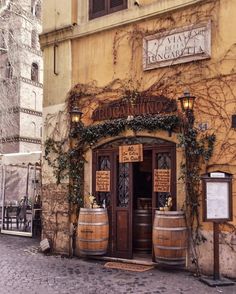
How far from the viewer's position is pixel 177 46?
7828mm

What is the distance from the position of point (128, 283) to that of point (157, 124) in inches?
115

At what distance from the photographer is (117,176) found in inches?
336

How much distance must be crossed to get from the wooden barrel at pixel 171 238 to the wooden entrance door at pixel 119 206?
1.06 meters

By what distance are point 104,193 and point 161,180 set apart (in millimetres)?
1414

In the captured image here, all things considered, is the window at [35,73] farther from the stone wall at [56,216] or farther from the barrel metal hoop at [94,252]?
the barrel metal hoop at [94,252]

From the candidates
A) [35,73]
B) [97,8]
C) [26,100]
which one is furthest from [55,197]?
[35,73]

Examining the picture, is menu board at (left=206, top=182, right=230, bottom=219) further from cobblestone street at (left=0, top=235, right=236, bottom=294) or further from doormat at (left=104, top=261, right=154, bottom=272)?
doormat at (left=104, top=261, right=154, bottom=272)

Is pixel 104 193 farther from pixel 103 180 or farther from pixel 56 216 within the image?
pixel 56 216

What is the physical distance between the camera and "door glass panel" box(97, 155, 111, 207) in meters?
8.63

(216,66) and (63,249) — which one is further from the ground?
(216,66)

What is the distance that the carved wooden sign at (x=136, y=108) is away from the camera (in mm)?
7902

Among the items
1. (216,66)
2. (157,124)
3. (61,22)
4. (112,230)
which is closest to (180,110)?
(157,124)

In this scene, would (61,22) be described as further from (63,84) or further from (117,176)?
(117,176)

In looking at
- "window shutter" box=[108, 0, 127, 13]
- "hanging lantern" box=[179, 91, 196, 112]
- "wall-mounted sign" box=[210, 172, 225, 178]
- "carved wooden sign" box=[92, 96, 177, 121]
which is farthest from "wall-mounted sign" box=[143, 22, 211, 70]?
"wall-mounted sign" box=[210, 172, 225, 178]
